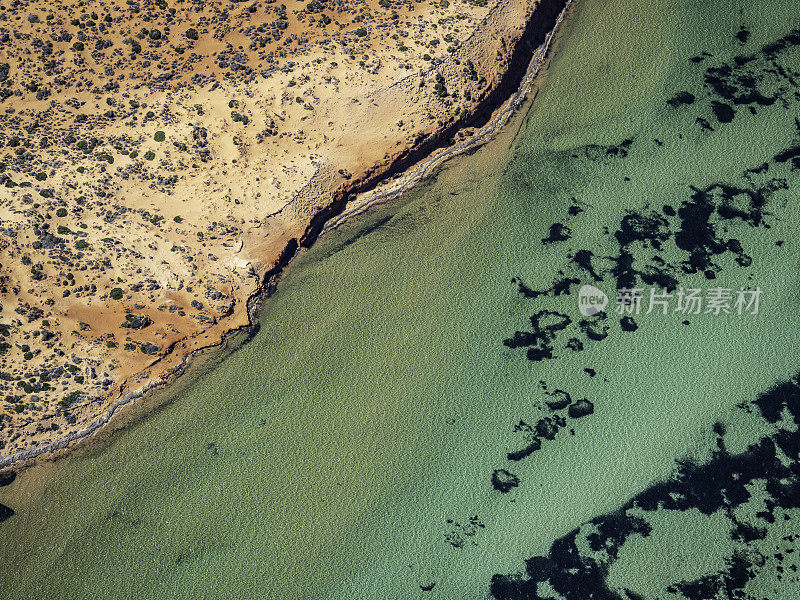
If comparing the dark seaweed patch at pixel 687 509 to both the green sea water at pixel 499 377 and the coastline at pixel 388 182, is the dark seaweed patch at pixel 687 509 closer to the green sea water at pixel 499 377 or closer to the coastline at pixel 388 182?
the green sea water at pixel 499 377

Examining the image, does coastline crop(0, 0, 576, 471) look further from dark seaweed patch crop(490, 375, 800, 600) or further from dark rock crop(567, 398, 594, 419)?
dark seaweed patch crop(490, 375, 800, 600)

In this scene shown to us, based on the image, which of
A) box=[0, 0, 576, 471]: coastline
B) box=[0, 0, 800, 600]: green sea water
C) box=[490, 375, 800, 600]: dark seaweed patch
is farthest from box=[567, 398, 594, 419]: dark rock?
box=[0, 0, 576, 471]: coastline

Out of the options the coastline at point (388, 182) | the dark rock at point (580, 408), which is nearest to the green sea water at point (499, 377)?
the dark rock at point (580, 408)

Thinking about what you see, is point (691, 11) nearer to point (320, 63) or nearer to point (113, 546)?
point (320, 63)

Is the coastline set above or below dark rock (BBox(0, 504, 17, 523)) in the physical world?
above

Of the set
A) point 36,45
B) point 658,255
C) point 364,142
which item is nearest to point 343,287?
point 364,142

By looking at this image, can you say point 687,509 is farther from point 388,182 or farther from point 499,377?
point 388,182

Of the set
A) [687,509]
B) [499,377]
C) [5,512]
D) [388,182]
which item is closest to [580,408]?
[499,377]

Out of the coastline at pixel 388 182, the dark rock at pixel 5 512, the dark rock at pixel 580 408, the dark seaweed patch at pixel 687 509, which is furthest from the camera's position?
the dark rock at pixel 580 408
